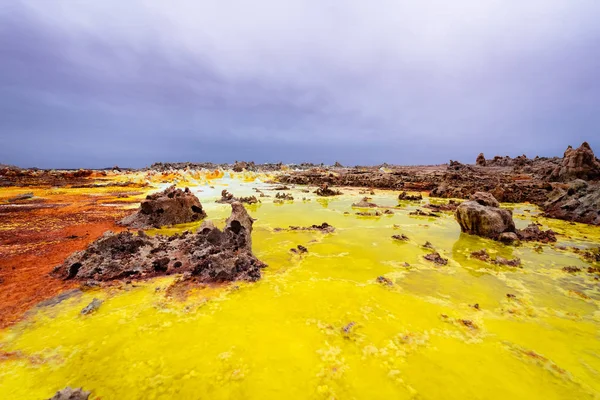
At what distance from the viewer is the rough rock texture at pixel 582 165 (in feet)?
94.7

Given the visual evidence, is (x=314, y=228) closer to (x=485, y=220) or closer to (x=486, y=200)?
(x=485, y=220)

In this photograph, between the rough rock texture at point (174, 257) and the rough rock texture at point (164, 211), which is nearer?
the rough rock texture at point (174, 257)

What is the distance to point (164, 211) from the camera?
14.8m

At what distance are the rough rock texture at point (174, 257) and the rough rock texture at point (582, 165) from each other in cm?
3728

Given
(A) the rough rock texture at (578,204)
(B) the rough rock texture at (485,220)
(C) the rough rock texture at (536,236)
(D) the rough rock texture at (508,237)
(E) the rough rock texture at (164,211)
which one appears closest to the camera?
(D) the rough rock texture at (508,237)

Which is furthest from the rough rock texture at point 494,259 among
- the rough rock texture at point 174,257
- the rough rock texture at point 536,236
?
the rough rock texture at point 174,257

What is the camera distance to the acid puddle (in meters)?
4.30

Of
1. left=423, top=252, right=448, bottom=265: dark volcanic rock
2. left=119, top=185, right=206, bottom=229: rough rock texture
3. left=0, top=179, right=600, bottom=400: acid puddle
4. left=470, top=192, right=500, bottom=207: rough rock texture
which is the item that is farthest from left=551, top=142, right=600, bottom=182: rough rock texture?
left=119, top=185, right=206, bottom=229: rough rock texture

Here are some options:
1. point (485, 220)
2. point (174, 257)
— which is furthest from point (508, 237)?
point (174, 257)

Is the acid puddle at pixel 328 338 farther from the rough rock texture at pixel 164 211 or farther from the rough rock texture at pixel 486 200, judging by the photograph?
the rough rock texture at pixel 164 211

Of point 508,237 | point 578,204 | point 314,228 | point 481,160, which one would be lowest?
point 314,228

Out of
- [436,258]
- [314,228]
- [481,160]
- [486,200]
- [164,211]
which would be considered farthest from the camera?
[481,160]

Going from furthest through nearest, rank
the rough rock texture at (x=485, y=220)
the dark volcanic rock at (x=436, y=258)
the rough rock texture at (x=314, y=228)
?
1. the rough rock texture at (x=314, y=228)
2. the rough rock texture at (x=485, y=220)
3. the dark volcanic rock at (x=436, y=258)

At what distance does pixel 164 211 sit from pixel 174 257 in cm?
677
